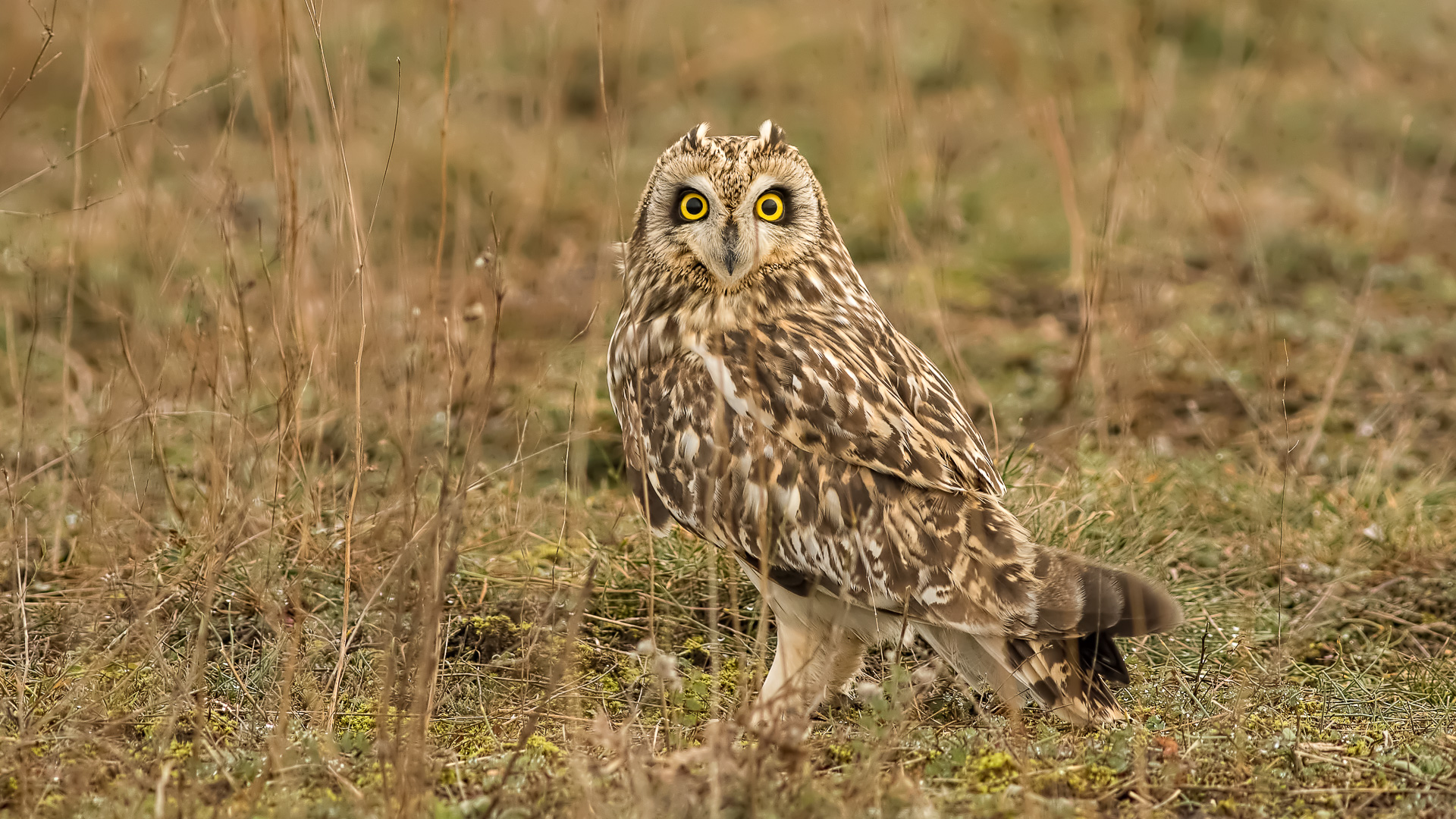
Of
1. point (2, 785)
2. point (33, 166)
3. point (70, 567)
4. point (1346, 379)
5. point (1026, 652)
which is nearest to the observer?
point (2, 785)

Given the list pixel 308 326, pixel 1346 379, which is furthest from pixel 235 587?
pixel 1346 379

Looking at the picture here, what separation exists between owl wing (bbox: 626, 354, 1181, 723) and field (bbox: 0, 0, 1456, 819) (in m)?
0.18

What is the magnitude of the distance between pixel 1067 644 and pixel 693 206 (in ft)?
5.15

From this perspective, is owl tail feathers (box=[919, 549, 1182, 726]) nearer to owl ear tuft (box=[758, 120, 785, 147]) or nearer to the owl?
the owl

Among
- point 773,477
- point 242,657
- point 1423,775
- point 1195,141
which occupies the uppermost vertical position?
point 1195,141

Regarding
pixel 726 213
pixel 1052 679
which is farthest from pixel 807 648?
pixel 726 213

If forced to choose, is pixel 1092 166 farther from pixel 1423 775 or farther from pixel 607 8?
pixel 1423 775

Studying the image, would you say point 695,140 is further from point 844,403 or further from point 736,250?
point 844,403

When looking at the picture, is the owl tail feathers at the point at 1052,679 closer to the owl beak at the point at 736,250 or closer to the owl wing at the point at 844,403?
the owl wing at the point at 844,403

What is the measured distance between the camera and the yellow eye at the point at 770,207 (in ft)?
12.7

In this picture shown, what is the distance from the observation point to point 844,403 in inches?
147

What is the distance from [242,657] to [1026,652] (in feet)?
7.44

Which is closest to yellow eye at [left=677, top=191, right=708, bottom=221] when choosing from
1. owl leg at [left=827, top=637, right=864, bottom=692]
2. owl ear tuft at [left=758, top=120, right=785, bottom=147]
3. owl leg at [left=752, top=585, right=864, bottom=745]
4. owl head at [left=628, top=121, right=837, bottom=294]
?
owl head at [left=628, top=121, right=837, bottom=294]

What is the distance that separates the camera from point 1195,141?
943cm
